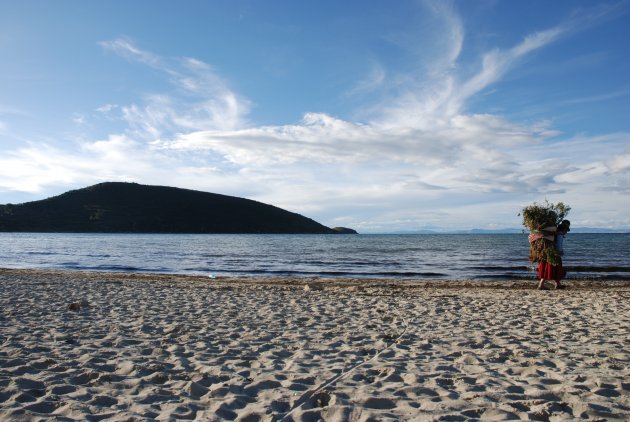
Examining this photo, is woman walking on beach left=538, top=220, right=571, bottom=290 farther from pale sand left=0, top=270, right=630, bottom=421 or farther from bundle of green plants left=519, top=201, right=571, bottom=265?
pale sand left=0, top=270, right=630, bottom=421

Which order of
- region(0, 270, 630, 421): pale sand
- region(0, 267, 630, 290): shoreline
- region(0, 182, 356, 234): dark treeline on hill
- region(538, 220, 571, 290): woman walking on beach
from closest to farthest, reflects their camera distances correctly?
region(0, 270, 630, 421): pale sand → region(538, 220, 571, 290): woman walking on beach → region(0, 267, 630, 290): shoreline → region(0, 182, 356, 234): dark treeline on hill

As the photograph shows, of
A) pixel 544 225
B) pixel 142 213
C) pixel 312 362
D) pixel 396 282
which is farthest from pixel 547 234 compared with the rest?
pixel 142 213

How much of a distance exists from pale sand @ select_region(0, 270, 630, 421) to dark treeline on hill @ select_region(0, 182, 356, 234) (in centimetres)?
13275

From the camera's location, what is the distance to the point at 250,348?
7.12m

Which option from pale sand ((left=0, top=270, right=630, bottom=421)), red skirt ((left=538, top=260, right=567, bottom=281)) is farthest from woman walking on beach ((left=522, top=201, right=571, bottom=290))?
pale sand ((left=0, top=270, right=630, bottom=421))

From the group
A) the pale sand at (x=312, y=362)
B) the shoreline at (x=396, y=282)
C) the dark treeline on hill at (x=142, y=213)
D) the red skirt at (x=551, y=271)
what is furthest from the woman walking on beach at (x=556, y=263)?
the dark treeline on hill at (x=142, y=213)

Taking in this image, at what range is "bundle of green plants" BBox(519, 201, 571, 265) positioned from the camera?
1578 cm

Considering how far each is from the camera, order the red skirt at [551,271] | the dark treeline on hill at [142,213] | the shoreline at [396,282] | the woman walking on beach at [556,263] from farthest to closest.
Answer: the dark treeline on hill at [142,213] < the shoreline at [396,282] < the red skirt at [551,271] < the woman walking on beach at [556,263]

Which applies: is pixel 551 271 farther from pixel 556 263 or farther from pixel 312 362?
pixel 312 362

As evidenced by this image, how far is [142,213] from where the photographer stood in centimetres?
14550

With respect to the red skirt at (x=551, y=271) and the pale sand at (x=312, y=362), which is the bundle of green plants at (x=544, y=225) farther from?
the pale sand at (x=312, y=362)

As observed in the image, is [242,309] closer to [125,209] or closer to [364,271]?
[364,271]

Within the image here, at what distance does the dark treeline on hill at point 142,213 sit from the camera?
131750mm

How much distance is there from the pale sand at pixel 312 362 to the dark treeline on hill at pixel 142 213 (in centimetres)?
13275
